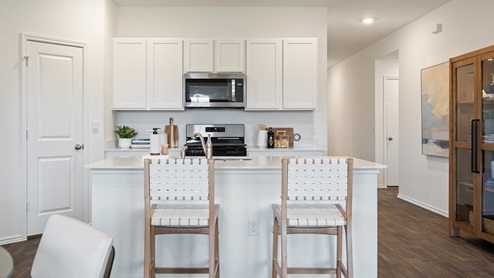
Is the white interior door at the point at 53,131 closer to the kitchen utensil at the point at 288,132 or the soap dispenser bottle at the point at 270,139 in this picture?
the soap dispenser bottle at the point at 270,139

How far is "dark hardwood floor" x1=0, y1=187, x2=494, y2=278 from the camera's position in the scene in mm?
2811

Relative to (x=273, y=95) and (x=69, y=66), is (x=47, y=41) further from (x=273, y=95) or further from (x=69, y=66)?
(x=273, y=95)

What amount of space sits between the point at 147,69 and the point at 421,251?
3606 millimetres

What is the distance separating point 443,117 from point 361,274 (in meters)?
3.14

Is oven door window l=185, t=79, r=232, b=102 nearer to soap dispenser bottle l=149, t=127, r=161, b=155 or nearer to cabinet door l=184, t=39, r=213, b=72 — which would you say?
cabinet door l=184, t=39, r=213, b=72

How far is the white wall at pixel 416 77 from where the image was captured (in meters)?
4.14

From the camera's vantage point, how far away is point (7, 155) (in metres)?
3.56

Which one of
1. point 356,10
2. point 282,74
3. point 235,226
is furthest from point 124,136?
point 356,10

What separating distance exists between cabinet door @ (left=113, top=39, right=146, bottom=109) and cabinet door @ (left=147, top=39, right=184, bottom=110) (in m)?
0.09

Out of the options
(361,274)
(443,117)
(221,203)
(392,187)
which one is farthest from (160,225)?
(392,187)

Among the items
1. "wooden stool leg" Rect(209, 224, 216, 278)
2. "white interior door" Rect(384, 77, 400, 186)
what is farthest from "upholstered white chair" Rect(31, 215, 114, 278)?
"white interior door" Rect(384, 77, 400, 186)

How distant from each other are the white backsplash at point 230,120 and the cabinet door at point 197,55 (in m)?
0.62

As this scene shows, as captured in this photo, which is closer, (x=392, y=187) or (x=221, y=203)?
(x=221, y=203)

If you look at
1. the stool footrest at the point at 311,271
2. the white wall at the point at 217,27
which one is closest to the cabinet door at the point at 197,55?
the white wall at the point at 217,27
